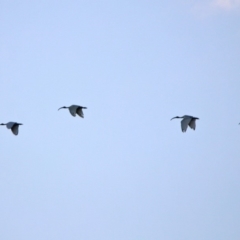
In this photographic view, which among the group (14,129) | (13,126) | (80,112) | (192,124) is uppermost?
(80,112)

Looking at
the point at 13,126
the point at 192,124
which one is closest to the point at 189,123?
the point at 192,124

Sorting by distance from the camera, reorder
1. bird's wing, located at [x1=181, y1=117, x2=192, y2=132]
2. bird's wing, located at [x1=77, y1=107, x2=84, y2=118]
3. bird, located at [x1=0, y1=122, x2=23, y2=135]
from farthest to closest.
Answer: bird, located at [x1=0, y1=122, x2=23, y2=135] → bird's wing, located at [x1=77, y1=107, x2=84, y2=118] → bird's wing, located at [x1=181, y1=117, x2=192, y2=132]

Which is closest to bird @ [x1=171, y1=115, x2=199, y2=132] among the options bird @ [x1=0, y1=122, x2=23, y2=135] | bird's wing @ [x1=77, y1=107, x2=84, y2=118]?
bird's wing @ [x1=77, y1=107, x2=84, y2=118]

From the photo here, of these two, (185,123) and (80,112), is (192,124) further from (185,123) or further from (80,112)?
(80,112)

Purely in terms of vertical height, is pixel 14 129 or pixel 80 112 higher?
pixel 80 112

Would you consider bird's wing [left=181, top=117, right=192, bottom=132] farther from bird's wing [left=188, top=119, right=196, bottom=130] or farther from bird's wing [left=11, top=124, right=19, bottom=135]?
bird's wing [left=11, top=124, right=19, bottom=135]

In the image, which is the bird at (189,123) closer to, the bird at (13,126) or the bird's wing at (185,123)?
the bird's wing at (185,123)

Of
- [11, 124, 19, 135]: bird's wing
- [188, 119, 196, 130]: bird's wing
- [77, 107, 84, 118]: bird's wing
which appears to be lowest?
[11, 124, 19, 135]: bird's wing

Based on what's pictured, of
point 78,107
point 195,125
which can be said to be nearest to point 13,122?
point 78,107

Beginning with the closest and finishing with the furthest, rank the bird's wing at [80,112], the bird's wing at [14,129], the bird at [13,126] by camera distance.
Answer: the bird's wing at [80,112], the bird's wing at [14,129], the bird at [13,126]

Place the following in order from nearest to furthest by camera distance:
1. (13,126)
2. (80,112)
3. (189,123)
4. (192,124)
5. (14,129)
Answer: (192,124), (189,123), (80,112), (14,129), (13,126)

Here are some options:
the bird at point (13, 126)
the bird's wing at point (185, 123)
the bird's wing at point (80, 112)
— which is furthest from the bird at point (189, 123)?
the bird at point (13, 126)

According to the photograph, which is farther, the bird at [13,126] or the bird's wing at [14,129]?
the bird at [13,126]

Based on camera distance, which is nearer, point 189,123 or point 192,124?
point 192,124
